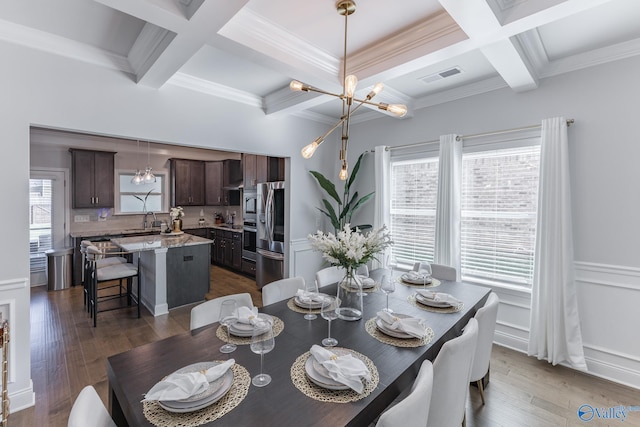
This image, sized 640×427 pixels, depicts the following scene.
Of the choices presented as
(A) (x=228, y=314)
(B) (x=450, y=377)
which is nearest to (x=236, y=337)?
(A) (x=228, y=314)

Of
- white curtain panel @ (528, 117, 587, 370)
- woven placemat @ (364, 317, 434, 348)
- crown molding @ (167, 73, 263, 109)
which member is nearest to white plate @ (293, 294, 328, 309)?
woven placemat @ (364, 317, 434, 348)

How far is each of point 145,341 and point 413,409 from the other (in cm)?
317

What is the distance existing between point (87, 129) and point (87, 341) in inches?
89.8

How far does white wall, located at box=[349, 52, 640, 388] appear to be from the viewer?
7.88ft

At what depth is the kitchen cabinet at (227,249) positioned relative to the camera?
19.0ft

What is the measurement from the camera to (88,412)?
0.94m

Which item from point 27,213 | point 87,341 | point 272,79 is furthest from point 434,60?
point 87,341

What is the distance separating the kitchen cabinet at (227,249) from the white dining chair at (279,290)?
359 cm

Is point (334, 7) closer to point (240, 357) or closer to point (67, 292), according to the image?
point (240, 357)

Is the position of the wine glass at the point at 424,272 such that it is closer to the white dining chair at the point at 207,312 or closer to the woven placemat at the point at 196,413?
the white dining chair at the point at 207,312

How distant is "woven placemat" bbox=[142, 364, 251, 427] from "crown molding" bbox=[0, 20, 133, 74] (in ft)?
9.02

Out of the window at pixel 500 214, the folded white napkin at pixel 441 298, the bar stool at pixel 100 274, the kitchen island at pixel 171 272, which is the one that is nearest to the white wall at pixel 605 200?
the window at pixel 500 214

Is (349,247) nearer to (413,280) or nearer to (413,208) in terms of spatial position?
(413,280)

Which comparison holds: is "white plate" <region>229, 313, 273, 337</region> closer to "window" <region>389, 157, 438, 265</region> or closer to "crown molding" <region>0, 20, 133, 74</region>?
"crown molding" <region>0, 20, 133, 74</region>
